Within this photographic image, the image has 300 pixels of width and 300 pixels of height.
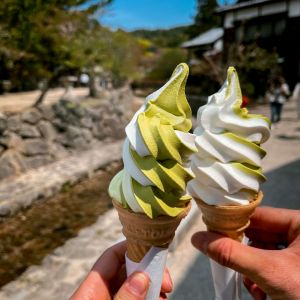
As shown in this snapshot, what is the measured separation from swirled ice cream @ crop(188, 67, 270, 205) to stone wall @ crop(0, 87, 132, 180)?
644 centimetres

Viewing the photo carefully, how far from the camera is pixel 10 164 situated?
7914 mm

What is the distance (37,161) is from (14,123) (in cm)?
109

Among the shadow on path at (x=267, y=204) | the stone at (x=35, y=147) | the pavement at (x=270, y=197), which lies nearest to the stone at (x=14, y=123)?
the stone at (x=35, y=147)

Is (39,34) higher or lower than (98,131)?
higher

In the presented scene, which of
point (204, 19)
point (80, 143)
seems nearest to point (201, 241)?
point (80, 143)

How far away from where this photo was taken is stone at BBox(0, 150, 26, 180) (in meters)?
7.72

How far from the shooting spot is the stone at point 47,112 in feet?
30.0

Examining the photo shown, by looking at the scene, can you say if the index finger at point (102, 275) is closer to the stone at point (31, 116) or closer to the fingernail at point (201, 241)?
the fingernail at point (201, 241)

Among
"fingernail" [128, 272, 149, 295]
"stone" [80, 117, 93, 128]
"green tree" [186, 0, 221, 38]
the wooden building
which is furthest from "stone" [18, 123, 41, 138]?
"green tree" [186, 0, 221, 38]

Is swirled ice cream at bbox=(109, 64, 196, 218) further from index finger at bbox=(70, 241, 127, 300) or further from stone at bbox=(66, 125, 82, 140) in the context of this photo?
stone at bbox=(66, 125, 82, 140)

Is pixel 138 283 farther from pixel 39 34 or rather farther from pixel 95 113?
pixel 95 113

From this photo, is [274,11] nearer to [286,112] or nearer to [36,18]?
[286,112]

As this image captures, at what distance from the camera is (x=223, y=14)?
79.5ft

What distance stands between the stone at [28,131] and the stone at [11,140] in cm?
15
